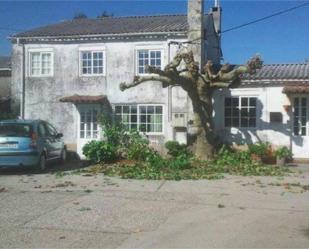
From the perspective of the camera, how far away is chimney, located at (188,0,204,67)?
19.7m

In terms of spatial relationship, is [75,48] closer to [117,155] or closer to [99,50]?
[99,50]

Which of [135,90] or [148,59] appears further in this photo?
[135,90]

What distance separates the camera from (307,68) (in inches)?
801

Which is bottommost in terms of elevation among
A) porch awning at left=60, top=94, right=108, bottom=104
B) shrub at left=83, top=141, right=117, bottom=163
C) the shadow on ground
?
the shadow on ground

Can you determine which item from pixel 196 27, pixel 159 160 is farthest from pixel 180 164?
pixel 196 27

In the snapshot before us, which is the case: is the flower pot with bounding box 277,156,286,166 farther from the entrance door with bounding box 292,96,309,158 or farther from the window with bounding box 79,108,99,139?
the window with bounding box 79,108,99,139

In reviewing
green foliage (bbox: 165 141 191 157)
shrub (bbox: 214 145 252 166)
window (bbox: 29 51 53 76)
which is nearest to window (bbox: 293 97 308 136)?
shrub (bbox: 214 145 252 166)

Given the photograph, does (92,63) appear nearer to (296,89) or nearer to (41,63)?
(41,63)

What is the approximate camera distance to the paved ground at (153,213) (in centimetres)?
741

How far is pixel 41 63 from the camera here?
71.9 feet

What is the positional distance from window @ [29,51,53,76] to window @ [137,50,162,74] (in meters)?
3.94

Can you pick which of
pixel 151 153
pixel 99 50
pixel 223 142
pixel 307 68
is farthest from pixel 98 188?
pixel 307 68

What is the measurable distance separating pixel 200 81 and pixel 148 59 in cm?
367

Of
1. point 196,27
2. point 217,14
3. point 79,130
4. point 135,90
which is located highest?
point 217,14
